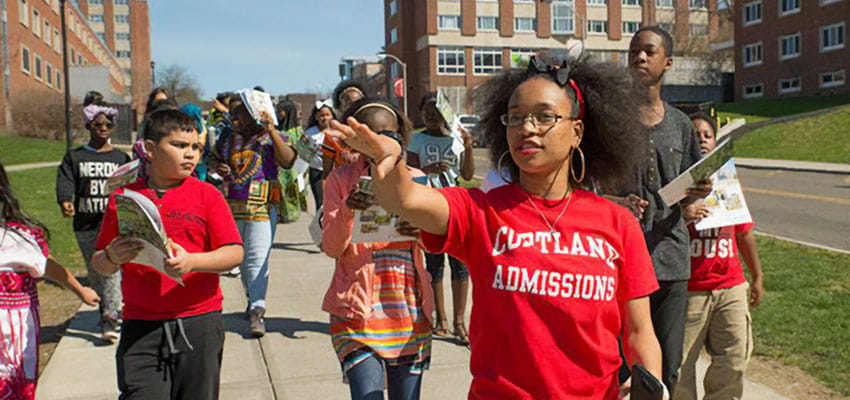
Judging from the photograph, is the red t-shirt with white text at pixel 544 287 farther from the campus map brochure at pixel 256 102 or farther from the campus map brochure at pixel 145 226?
the campus map brochure at pixel 256 102

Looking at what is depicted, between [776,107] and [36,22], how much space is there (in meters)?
44.7

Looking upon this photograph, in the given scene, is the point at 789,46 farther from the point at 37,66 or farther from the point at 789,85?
the point at 37,66

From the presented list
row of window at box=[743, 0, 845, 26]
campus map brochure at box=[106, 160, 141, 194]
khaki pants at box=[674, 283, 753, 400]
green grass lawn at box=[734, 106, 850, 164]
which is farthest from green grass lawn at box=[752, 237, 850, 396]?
row of window at box=[743, 0, 845, 26]

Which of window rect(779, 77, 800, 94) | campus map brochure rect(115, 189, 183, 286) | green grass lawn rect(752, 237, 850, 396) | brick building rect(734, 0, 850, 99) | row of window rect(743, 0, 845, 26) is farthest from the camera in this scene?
row of window rect(743, 0, 845, 26)

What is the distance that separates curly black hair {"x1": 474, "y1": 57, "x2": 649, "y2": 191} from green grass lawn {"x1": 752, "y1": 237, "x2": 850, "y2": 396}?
3.02m

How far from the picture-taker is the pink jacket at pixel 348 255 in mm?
3277

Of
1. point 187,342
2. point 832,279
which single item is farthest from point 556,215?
point 832,279

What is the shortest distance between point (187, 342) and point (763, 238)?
8.67 metres

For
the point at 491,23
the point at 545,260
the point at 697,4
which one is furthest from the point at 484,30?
the point at 545,260

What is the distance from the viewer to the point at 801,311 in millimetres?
6410

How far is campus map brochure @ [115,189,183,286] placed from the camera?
287 centimetres

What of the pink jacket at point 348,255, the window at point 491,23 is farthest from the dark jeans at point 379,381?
the window at point 491,23

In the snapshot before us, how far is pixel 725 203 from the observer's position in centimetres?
379

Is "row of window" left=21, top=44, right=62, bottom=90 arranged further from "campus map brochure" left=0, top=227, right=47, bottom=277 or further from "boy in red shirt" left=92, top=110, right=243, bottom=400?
Answer: "boy in red shirt" left=92, top=110, right=243, bottom=400
